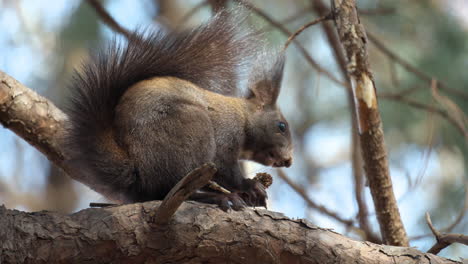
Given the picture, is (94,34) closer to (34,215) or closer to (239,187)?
(239,187)

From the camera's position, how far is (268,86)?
2.77 meters

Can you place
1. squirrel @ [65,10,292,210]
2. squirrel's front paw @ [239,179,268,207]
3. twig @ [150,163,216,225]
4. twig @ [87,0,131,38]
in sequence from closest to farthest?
twig @ [150,163,216,225]
squirrel @ [65,10,292,210]
squirrel's front paw @ [239,179,268,207]
twig @ [87,0,131,38]

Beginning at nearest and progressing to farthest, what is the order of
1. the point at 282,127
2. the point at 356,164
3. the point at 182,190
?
the point at 182,190, the point at 282,127, the point at 356,164

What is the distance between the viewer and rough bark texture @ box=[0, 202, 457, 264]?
5.41ft

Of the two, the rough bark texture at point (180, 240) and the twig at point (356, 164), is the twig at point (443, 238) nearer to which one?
the rough bark texture at point (180, 240)

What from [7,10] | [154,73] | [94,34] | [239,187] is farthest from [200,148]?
[7,10]

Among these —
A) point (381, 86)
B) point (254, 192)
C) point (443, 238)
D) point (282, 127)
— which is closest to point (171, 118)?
point (254, 192)

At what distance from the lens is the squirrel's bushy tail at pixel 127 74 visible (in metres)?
2.01

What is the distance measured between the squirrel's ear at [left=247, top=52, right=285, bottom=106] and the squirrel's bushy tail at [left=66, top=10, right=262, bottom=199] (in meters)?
0.18

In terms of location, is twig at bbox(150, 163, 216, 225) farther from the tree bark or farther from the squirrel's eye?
the squirrel's eye

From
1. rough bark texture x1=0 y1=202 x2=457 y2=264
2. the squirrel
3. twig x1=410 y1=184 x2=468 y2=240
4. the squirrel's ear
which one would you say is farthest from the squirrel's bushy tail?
twig x1=410 y1=184 x2=468 y2=240

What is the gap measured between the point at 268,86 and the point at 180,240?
1.23m

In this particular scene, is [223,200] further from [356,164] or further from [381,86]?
[381,86]

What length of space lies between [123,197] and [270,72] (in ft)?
3.50
